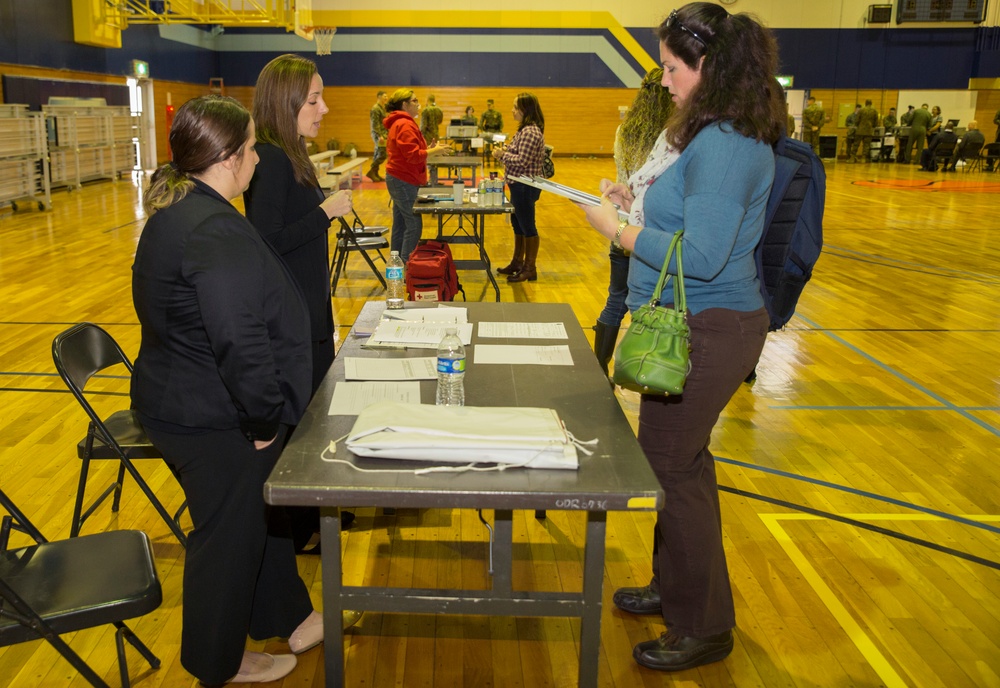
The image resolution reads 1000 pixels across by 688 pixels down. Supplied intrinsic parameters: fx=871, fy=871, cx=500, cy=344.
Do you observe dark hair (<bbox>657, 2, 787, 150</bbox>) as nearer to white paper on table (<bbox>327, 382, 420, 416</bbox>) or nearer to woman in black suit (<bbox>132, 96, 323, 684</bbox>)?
white paper on table (<bbox>327, 382, 420, 416</bbox>)

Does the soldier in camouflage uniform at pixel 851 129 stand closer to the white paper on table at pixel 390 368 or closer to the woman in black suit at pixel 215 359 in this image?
the white paper on table at pixel 390 368

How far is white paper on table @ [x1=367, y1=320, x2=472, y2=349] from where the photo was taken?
8.80 ft

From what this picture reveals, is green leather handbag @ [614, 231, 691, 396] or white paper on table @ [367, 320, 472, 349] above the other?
green leather handbag @ [614, 231, 691, 396]

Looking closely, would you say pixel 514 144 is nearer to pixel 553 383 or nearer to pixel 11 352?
pixel 11 352

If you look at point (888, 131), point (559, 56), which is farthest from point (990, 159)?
point (559, 56)

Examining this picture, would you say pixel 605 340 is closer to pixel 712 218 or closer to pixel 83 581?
pixel 712 218

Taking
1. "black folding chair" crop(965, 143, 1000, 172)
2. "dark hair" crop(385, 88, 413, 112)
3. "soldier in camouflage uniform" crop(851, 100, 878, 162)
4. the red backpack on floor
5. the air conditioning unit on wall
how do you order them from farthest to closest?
the air conditioning unit on wall
"soldier in camouflage uniform" crop(851, 100, 878, 162)
"black folding chair" crop(965, 143, 1000, 172)
"dark hair" crop(385, 88, 413, 112)
the red backpack on floor

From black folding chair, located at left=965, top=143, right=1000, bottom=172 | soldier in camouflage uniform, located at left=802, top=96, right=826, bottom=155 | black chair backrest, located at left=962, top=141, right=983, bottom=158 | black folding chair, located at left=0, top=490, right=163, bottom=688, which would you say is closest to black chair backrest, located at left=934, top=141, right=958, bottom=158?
black chair backrest, located at left=962, top=141, right=983, bottom=158

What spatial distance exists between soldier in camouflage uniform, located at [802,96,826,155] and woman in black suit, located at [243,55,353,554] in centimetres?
2187

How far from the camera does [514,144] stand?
24.5ft

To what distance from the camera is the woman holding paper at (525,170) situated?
24.4 ft

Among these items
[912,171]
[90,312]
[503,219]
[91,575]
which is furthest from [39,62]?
[912,171]

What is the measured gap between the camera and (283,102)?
2922 mm

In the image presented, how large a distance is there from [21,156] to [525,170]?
7.97 meters
